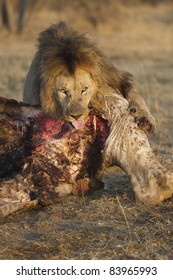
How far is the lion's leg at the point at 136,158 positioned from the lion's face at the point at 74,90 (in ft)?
0.62

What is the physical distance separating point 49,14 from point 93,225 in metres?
16.0

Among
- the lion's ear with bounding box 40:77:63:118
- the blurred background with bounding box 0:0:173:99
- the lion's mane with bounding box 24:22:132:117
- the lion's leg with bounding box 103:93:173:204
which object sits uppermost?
the blurred background with bounding box 0:0:173:99

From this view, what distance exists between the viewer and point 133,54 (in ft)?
43.8

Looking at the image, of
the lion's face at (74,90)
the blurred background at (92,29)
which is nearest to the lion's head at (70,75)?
the lion's face at (74,90)

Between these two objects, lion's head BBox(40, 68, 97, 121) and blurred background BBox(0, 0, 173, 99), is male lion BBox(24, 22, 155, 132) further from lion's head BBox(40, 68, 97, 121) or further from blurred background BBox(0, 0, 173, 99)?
blurred background BBox(0, 0, 173, 99)

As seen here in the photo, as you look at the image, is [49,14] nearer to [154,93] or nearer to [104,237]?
[154,93]

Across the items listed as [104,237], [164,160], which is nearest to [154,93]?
[164,160]

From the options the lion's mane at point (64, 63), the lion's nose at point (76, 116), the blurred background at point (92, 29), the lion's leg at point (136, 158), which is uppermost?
the blurred background at point (92, 29)

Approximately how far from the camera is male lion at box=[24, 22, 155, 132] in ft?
14.4

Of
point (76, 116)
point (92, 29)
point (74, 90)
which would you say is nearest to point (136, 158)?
point (76, 116)

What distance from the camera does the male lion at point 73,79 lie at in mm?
4398

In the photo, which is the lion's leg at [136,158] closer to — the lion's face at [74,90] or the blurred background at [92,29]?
the lion's face at [74,90]

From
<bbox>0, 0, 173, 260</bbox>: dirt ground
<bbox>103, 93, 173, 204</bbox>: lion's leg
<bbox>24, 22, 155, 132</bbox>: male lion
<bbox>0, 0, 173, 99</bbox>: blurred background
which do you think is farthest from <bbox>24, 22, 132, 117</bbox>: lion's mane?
<bbox>0, 0, 173, 99</bbox>: blurred background

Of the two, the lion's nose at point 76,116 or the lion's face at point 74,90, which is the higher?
the lion's face at point 74,90
